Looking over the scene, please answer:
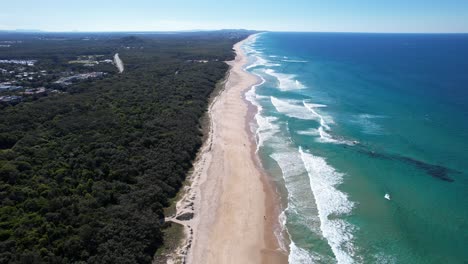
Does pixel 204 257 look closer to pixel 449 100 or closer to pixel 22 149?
pixel 22 149

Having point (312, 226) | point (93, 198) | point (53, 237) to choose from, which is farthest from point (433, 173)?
point (53, 237)

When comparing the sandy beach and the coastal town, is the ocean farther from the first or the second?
the coastal town

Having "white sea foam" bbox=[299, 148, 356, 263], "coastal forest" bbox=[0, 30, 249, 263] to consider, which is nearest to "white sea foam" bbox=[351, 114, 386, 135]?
"white sea foam" bbox=[299, 148, 356, 263]

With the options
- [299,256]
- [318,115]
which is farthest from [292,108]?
[299,256]

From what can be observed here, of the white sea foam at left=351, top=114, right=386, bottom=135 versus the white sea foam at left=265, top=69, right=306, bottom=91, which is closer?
the white sea foam at left=351, top=114, right=386, bottom=135

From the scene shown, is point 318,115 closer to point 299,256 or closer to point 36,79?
point 299,256
